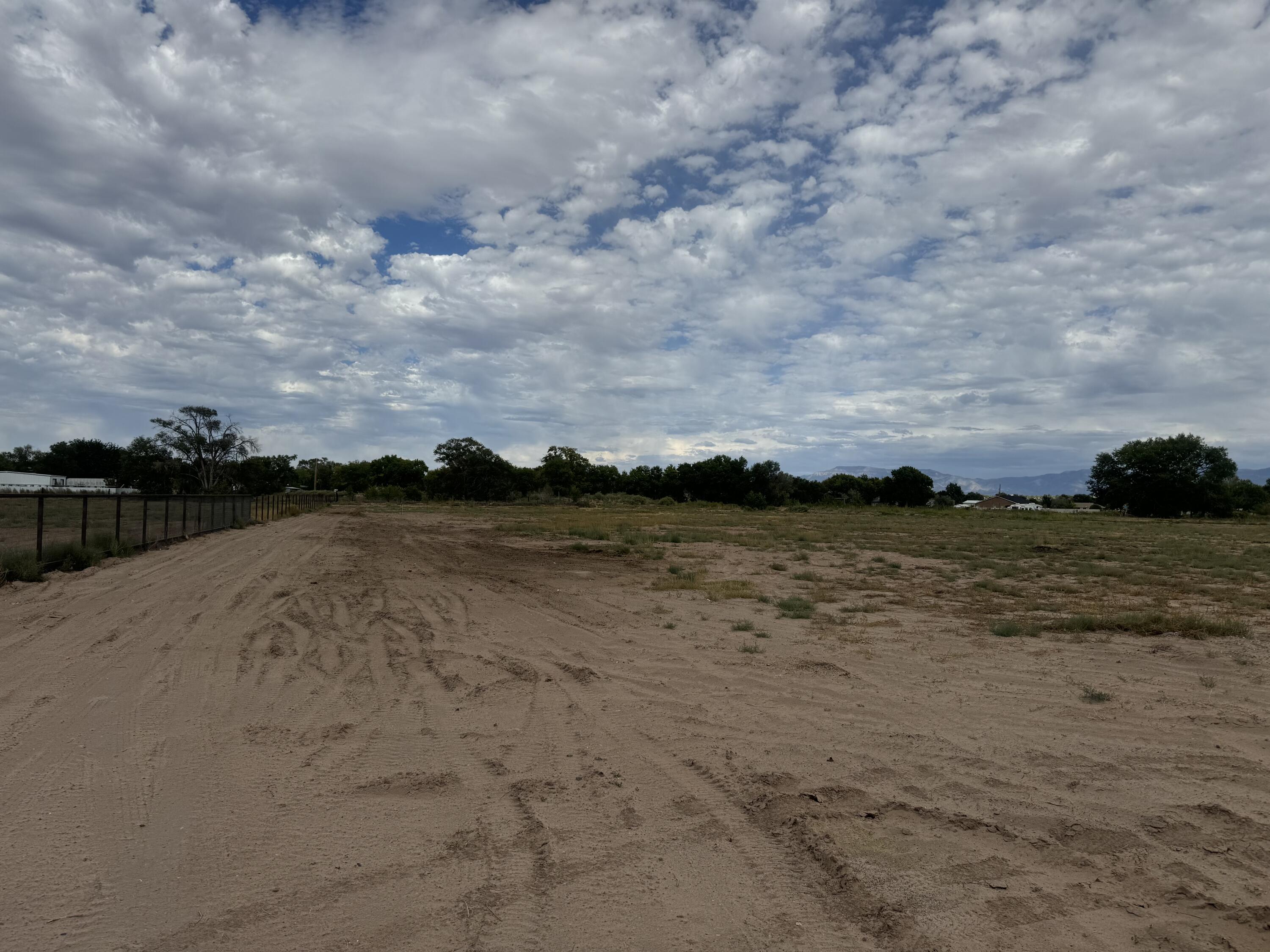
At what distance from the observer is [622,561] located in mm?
19828

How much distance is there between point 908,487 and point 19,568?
117 metres

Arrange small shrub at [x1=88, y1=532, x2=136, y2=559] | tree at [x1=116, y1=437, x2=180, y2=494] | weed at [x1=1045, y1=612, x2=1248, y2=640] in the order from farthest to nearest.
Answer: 1. tree at [x1=116, y1=437, x2=180, y2=494]
2. small shrub at [x1=88, y1=532, x2=136, y2=559]
3. weed at [x1=1045, y1=612, x2=1248, y2=640]

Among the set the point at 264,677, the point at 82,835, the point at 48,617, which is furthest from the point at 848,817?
the point at 48,617

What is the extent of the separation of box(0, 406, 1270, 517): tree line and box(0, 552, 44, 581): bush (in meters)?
61.1

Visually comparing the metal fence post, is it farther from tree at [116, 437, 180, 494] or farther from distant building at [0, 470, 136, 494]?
distant building at [0, 470, 136, 494]

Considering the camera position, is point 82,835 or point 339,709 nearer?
point 82,835

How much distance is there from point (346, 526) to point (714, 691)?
30633 mm

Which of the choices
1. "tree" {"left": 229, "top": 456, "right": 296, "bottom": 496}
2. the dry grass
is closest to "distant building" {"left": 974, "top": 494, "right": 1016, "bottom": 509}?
the dry grass

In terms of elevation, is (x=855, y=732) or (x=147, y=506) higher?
(x=147, y=506)

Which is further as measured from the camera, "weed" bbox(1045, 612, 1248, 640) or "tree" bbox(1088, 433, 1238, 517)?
"tree" bbox(1088, 433, 1238, 517)

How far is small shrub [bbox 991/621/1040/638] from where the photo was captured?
32.6 ft

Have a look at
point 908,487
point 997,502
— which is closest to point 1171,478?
point 908,487

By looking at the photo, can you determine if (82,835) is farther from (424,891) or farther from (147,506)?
(147,506)

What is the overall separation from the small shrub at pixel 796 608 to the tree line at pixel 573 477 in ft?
225
